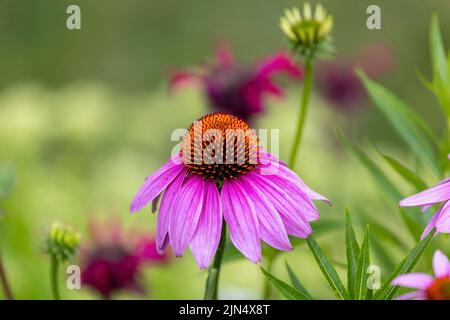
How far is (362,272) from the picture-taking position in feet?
1.55

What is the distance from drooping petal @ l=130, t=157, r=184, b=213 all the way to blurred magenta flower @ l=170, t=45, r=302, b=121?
16.5 inches

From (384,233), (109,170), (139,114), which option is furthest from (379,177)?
(139,114)

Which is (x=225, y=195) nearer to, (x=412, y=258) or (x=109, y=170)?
(x=412, y=258)

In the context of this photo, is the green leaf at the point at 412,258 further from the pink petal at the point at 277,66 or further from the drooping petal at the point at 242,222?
the pink petal at the point at 277,66

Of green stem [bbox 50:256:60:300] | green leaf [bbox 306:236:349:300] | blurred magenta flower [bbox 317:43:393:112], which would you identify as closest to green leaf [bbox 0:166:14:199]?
green stem [bbox 50:256:60:300]

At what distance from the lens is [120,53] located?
2.59m

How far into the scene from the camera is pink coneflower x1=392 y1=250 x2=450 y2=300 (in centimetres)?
39

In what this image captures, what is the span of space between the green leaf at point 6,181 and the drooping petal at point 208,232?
0.73 feet

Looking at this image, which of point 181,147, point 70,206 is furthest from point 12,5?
point 181,147

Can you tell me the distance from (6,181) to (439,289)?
1.28ft

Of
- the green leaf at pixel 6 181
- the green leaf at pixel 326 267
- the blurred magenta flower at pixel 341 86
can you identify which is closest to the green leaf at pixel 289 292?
the green leaf at pixel 326 267

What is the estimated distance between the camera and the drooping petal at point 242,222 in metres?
0.45

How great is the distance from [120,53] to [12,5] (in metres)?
0.39

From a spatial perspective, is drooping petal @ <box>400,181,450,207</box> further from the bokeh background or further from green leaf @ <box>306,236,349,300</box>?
the bokeh background
